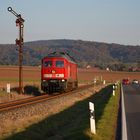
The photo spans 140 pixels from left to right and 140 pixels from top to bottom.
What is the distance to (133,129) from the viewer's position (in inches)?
668

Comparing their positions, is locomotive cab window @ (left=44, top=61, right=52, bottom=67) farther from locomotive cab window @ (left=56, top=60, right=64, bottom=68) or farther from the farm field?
the farm field

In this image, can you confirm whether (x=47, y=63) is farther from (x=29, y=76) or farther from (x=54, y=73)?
(x=29, y=76)

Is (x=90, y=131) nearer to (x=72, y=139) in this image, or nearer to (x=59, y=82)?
(x=72, y=139)

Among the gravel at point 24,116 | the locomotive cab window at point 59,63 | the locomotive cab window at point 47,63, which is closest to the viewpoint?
the gravel at point 24,116

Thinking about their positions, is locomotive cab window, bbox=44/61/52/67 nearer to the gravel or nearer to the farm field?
the gravel

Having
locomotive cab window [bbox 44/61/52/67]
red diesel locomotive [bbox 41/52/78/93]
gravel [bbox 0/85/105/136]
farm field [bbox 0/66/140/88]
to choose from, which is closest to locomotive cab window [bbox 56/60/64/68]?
red diesel locomotive [bbox 41/52/78/93]

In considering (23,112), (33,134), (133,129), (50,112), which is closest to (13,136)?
(33,134)

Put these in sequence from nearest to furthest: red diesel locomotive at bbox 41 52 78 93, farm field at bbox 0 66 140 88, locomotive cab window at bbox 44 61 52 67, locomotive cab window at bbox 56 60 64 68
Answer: red diesel locomotive at bbox 41 52 78 93, locomotive cab window at bbox 56 60 64 68, locomotive cab window at bbox 44 61 52 67, farm field at bbox 0 66 140 88

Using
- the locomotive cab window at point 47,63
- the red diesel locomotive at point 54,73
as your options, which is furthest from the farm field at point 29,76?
the red diesel locomotive at point 54,73

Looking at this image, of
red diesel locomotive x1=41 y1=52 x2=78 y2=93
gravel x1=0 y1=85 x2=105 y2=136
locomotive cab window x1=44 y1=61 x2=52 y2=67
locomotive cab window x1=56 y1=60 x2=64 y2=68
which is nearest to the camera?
gravel x1=0 y1=85 x2=105 y2=136

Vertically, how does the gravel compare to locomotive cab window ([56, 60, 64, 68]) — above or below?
below

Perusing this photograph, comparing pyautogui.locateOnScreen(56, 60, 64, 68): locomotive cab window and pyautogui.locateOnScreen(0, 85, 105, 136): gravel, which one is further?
pyautogui.locateOnScreen(56, 60, 64, 68): locomotive cab window

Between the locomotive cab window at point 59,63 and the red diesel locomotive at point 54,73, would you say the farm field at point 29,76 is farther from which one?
the locomotive cab window at point 59,63

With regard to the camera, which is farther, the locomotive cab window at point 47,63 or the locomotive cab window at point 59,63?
the locomotive cab window at point 47,63
